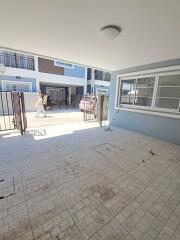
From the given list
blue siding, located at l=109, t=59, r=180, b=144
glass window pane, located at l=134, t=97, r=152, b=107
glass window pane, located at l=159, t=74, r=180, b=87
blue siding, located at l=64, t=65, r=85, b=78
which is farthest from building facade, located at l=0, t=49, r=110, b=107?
glass window pane, located at l=159, t=74, r=180, b=87

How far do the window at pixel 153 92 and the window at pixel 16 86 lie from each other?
7.48 m

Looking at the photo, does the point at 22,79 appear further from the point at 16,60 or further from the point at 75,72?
the point at 75,72

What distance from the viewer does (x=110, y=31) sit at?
233cm

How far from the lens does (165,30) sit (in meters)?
2.25

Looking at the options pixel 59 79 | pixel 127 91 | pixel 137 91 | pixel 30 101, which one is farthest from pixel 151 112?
pixel 59 79

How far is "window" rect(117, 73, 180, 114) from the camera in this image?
156 inches

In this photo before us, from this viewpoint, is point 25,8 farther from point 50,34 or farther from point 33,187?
point 33,187

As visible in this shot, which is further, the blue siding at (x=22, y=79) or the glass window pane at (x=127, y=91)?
the blue siding at (x=22, y=79)

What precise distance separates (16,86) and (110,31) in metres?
9.07

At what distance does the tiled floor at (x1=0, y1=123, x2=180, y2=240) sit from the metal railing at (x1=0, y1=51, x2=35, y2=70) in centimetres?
822

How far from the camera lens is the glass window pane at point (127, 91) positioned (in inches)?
202

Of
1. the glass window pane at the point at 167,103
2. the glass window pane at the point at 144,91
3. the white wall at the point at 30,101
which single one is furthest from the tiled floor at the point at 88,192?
the white wall at the point at 30,101

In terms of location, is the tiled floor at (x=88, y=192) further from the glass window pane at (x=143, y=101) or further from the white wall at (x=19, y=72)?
the white wall at (x=19, y=72)

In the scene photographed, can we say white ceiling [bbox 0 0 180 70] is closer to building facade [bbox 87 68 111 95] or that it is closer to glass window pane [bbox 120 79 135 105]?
glass window pane [bbox 120 79 135 105]
